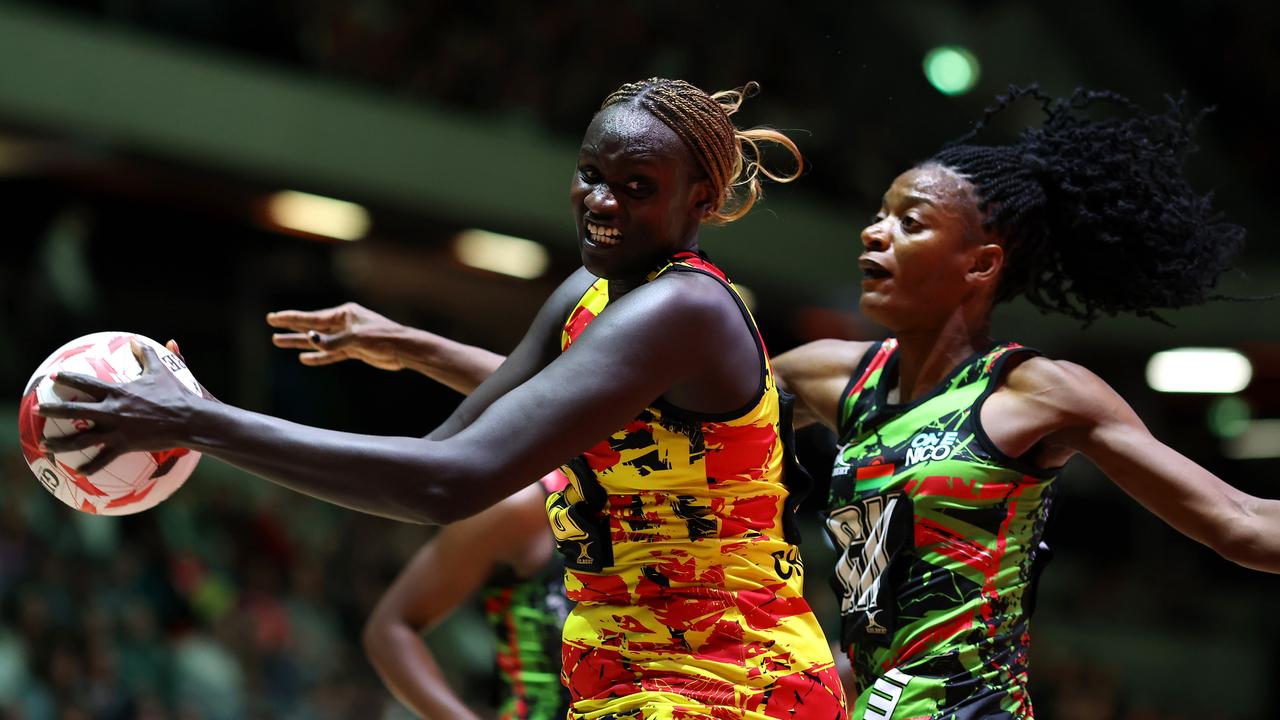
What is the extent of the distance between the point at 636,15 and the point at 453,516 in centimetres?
894

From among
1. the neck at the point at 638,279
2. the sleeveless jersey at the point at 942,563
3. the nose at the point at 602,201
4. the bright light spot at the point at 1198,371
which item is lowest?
the bright light spot at the point at 1198,371

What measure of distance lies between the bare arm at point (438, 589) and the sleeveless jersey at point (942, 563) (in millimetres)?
960

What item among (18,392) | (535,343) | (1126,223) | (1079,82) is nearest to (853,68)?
(1079,82)

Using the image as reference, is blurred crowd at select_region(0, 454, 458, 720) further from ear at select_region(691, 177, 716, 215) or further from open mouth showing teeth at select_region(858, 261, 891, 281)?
ear at select_region(691, 177, 716, 215)

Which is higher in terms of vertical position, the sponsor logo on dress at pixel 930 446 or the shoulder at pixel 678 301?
the shoulder at pixel 678 301

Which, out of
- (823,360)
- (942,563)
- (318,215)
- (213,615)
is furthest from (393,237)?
(942,563)

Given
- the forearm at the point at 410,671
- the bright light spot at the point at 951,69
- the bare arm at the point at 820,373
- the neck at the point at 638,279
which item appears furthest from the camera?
the bright light spot at the point at 951,69

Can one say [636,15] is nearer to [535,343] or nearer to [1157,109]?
[1157,109]

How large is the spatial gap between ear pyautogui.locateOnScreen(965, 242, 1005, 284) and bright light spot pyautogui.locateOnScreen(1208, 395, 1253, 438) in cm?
1110

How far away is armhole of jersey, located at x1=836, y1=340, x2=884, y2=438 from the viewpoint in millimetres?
3146

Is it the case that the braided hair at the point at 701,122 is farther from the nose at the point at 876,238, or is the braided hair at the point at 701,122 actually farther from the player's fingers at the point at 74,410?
the player's fingers at the point at 74,410

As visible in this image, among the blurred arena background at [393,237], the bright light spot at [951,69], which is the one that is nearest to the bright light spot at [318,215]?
the blurred arena background at [393,237]

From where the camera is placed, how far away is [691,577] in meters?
2.31

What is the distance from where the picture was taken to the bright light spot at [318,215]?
925 cm
